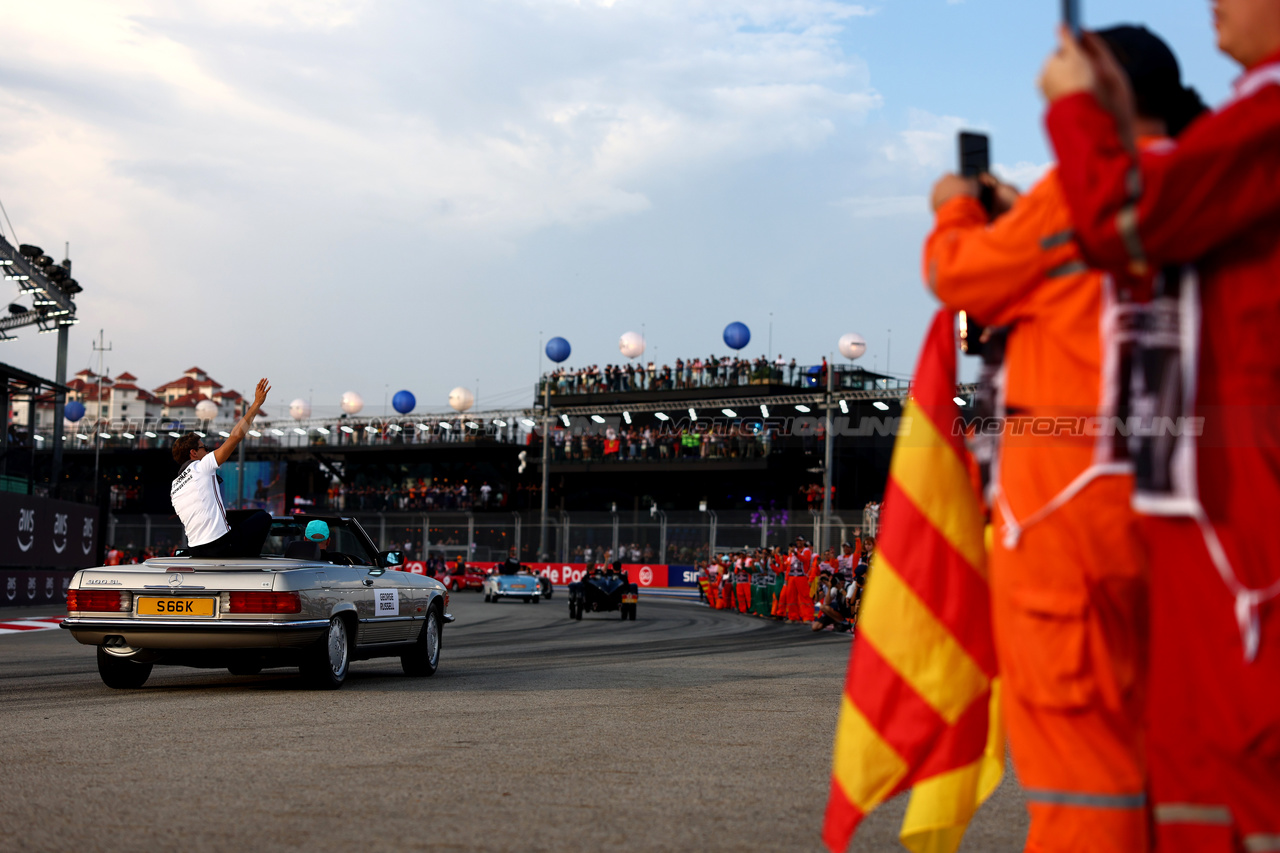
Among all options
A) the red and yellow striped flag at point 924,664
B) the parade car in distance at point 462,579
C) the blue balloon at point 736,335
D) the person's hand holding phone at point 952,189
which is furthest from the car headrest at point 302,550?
the parade car in distance at point 462,579

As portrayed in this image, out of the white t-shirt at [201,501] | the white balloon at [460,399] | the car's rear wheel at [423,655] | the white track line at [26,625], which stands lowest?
the white track line at [26,625]

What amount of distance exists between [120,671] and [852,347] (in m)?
29.8

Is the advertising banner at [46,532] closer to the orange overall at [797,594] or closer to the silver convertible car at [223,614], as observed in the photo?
the orange overall at [797,594]

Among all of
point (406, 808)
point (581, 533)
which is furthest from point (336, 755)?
point (581, 533)

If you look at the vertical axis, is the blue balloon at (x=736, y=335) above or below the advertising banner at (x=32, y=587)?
above

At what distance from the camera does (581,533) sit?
47.0 m

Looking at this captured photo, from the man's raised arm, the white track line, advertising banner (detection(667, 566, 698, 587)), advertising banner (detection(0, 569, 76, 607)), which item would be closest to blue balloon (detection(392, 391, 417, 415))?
advertising banner (detection(667, 566, 698, 587))

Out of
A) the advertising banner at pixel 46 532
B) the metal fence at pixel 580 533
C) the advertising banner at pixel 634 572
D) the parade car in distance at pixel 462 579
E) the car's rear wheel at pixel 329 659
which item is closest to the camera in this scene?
the car's rear wheel at pixel 329 659

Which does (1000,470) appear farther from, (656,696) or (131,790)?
(656,696)

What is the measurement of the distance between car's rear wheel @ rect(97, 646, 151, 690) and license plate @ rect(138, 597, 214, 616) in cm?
80

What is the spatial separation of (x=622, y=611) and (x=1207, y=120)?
2421cm

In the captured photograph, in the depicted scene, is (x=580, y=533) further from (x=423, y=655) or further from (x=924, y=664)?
(x=924, y=664)

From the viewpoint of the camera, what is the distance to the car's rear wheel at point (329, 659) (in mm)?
9617

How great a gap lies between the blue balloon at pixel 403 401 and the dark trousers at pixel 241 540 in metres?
51.3
